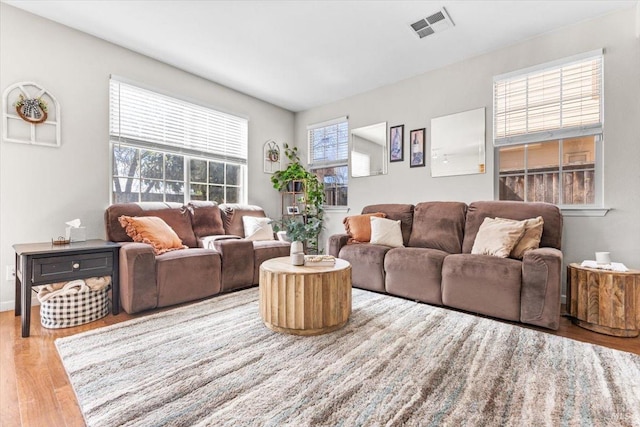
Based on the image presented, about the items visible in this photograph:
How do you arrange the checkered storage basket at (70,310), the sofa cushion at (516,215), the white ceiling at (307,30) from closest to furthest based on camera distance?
the checkered storage basket at (70,310)
the white ceiling at (307,30)
the sofa cushion at (516,215)

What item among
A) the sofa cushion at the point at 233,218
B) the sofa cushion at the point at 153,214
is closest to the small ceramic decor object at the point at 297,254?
the sofa cushion at the point at 153,214

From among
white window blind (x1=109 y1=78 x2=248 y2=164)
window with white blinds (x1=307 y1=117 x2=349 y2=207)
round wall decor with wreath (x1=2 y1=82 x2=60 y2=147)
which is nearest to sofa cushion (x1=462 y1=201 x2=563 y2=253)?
window with white blinds (x1=307 y1=117 x2=349 y2=207)

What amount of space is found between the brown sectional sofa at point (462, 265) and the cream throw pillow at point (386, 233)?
0.47 ft

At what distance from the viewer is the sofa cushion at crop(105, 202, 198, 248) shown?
2.84m

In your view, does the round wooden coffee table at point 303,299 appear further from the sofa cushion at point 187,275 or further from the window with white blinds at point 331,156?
the window with white blinds at point 331,156

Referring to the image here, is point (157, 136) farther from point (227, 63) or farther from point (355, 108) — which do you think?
point (355, 108)

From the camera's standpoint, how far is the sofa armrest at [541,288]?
216cm

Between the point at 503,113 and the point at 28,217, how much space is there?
4.91 meters

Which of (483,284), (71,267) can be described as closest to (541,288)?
(483,284)

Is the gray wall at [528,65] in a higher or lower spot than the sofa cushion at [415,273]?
higher

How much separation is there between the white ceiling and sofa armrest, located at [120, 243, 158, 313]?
7.04ft

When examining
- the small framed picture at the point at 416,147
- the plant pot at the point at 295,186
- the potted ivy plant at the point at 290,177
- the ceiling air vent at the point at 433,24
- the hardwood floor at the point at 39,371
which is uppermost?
the ceiling air vent at the point at 433,24

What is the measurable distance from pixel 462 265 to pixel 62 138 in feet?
13.0

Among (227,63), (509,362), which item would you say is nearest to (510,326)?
(509,362)
